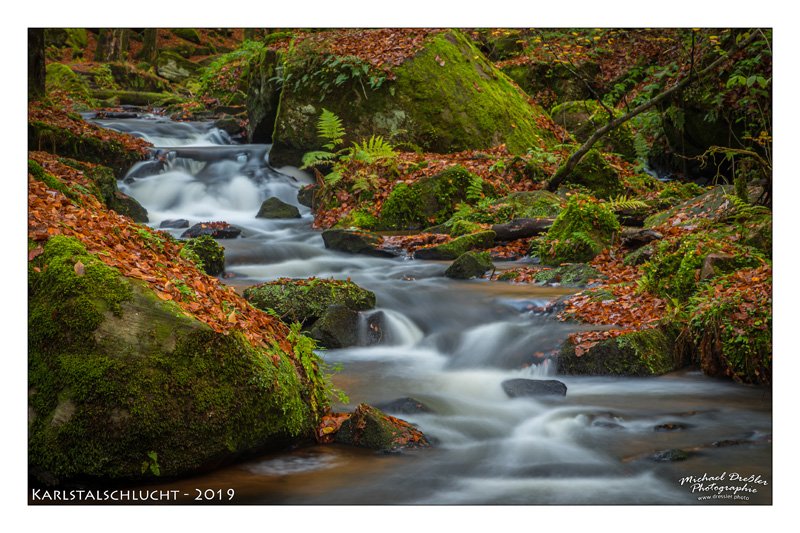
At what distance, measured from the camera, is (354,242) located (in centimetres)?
949

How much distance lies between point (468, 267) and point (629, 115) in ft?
11.9

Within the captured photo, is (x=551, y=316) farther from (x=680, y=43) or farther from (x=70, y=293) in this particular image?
(x=70, y=293)

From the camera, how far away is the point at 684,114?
11.9 metres

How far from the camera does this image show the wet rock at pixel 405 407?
188 inches

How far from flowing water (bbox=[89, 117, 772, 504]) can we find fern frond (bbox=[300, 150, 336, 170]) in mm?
3357

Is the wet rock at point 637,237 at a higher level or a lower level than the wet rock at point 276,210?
lower

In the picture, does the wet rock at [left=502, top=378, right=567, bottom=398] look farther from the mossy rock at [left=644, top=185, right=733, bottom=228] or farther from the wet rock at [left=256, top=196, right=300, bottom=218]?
the wet rock at [left=256, top=196, right=300, bottom=218]

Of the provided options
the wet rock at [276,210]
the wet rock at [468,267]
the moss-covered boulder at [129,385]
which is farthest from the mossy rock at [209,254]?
the moss-covered boulder at [129,385]

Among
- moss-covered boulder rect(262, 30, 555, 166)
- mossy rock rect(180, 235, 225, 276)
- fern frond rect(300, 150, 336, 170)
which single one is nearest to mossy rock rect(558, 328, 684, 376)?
mossy rock rect(180, 235, 225, 276)

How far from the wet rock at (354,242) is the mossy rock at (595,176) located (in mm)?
3765

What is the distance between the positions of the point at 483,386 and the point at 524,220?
452 centimetres

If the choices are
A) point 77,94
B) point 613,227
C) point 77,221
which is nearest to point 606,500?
point 77,221

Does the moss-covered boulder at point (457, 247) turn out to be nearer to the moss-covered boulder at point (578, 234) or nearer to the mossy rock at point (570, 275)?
the moss-covered boulder at point (578, 234)

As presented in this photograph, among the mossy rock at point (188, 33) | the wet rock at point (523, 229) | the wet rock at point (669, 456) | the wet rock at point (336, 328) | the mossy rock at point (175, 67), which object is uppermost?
Answer: the mossy rock at point (175, 67)
